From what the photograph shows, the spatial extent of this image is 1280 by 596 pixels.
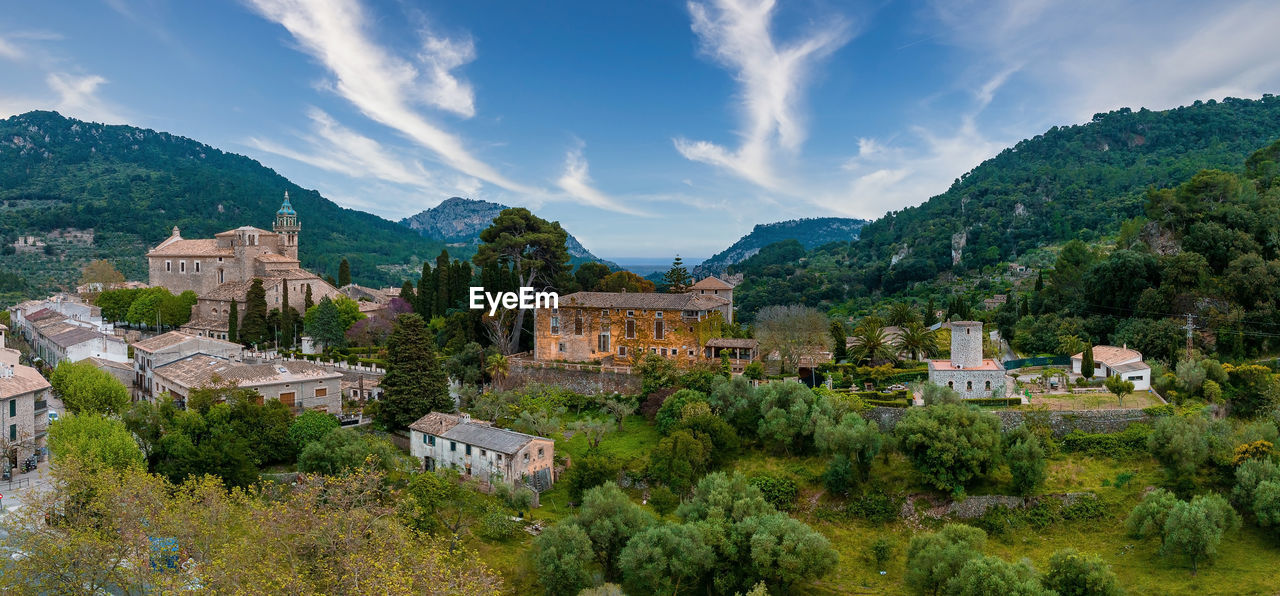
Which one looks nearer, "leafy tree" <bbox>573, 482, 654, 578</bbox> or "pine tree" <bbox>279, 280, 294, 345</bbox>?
"leafy tree" <bbox>573, 482, 654, 578</bbox>

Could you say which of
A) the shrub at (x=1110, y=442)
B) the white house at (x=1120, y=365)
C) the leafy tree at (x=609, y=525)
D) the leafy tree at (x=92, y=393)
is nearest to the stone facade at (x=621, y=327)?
the leafy tree at (x=609, y=525)

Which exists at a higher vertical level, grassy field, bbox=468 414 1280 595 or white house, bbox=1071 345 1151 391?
white house, bbox=1071 345 1151 391

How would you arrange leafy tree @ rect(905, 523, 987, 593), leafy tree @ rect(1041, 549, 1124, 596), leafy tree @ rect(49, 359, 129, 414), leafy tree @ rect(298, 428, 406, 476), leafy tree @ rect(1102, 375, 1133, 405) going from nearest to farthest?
leafy tree @ rect(1041, 549, 1124, 596), leafy tree @ rect(905, 523, 987, 593), leafy tree @ rect(298, 428, 406, 476), leafy tree @ rect(1102, 375, 1133, 405), leafy tree @ rect(49, 359, 129, 414)

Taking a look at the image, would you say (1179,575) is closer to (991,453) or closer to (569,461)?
(991,453)

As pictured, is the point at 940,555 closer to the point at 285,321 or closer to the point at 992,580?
the point at 992,580

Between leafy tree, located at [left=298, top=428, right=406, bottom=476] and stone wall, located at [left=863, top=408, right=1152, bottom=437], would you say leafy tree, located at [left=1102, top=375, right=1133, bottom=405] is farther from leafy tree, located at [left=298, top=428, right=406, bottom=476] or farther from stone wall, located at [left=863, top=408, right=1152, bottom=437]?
leafy tree, located at [left=298, top=428, right=406, bottom=476]

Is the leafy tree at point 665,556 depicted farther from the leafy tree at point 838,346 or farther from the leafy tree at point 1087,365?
the leafy tree at point 1087,365

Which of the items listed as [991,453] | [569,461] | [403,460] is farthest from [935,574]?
[403,460]

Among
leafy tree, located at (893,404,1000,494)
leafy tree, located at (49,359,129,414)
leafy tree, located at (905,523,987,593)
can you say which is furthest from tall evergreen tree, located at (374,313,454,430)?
leafy tree, located at (905,523,987,593)
